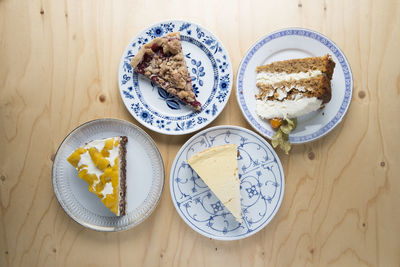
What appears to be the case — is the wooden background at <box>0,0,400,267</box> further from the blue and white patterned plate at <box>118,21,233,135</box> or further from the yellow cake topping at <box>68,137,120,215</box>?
the yellow cake topping at <box>68,137,120,215</box>

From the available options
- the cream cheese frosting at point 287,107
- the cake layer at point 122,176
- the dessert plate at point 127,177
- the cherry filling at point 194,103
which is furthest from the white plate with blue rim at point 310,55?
the cake layer at point 122,176

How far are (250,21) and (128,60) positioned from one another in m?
0.74

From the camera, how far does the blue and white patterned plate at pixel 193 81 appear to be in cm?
188

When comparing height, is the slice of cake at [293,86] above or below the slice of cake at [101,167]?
above

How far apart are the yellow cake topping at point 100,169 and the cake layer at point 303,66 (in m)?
0.97

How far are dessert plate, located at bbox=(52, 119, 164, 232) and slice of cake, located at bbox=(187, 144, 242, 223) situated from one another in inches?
9.1

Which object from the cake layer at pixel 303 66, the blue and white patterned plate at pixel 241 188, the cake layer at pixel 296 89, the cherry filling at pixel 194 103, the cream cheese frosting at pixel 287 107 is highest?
the cake layer at pixel 303 66

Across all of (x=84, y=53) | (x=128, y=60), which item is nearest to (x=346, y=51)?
(x=128, y=60)

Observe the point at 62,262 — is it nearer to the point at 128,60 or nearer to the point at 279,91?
the point at 128,60

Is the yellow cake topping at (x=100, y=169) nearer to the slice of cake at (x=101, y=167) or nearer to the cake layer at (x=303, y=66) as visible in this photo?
the slice of cake at (x=101, y=167)

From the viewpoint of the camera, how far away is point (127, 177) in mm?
1930

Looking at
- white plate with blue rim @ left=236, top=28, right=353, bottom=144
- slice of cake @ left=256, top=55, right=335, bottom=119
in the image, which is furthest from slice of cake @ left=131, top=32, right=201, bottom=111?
slice of cake @ left=256, top=55, right=335, bottom=119

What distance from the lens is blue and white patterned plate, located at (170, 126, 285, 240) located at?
1.89m

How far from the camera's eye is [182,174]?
191 cm
